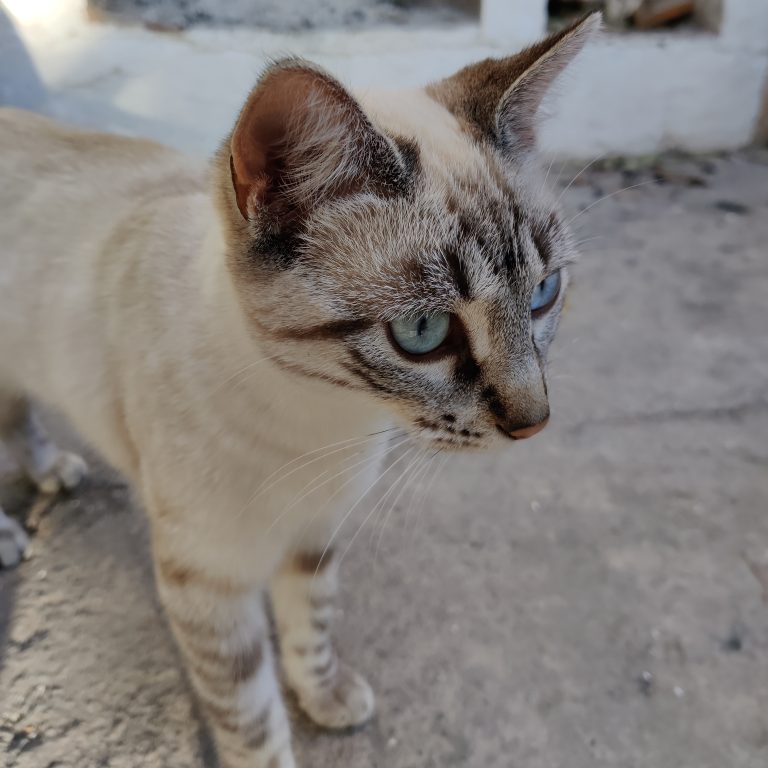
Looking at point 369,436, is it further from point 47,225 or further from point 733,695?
point 733,695

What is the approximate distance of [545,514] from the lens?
183 cm

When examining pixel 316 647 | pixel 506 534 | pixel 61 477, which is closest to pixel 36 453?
pixel 61 477

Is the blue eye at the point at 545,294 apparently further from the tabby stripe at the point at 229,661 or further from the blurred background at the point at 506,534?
the tabby stripe at the point at 229,661

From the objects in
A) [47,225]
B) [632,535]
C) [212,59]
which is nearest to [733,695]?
[632,535]

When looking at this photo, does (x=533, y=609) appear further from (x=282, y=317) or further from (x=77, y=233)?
(x=77, y=233)

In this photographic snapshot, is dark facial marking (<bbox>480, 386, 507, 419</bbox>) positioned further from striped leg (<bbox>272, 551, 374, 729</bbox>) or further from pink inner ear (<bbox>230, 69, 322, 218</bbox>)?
striped leg (<bbox>272, 551, 374, 729</bbox>)

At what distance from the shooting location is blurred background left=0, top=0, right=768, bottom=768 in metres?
1.42

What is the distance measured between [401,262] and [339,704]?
952 mm

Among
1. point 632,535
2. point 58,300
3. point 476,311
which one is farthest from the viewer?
point 632,535

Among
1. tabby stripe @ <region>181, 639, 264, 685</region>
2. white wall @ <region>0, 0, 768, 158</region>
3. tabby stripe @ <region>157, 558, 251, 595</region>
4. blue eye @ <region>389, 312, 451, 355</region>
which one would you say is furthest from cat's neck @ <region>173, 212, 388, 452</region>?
white wall @ <region>0, 0, 768, 158</region>

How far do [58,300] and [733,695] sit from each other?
1.50 meters

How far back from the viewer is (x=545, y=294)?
100 centimetres

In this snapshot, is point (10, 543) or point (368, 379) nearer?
point (368, 379)

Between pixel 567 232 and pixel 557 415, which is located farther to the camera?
pixel 557 415
